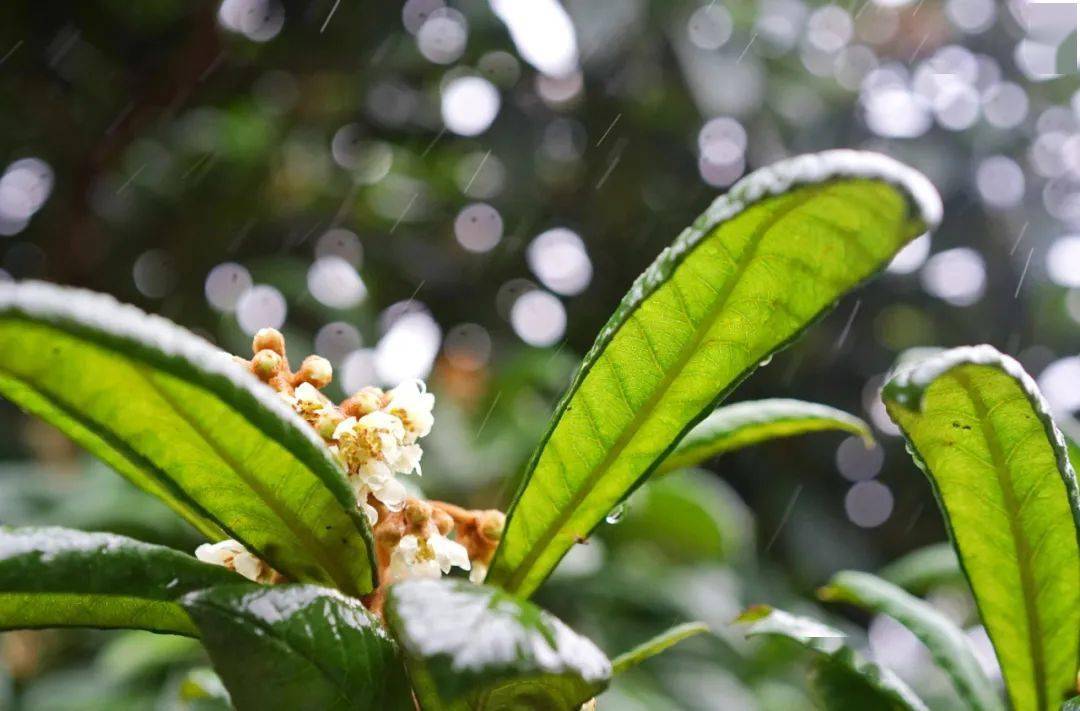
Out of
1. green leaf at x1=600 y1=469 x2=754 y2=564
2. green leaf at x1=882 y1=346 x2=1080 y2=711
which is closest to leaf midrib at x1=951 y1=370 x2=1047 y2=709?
green leaf at x1=882 y1=346 x2=1080 y2=711

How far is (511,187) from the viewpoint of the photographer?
2418mm

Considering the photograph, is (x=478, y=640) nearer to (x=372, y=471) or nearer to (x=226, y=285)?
(x=372, y=471)

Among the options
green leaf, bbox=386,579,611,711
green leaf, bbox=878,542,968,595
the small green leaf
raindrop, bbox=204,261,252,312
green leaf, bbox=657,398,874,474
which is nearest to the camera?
green leaf, bbox=386,579,611,711

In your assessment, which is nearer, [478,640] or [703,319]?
[478,640]

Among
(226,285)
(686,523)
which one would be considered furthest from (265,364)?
(226,285)

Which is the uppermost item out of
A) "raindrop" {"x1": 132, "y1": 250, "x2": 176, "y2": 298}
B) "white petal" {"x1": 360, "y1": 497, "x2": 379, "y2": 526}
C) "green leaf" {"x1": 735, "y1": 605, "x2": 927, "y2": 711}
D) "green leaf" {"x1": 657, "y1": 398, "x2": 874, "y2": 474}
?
"green leaf" {"x1": 657, "y1": 398, "x2": 874, "y2": 474}

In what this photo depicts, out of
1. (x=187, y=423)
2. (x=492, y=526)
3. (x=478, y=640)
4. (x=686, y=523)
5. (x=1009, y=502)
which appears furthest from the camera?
(x=686, y=523)

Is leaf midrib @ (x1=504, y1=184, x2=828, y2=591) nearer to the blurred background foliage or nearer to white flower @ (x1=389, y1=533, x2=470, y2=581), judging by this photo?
white flower @ (x1=389, y1=533, x2=470, y2=581)

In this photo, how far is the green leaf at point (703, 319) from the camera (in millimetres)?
501

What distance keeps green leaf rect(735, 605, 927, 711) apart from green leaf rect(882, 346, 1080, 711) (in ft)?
0.27

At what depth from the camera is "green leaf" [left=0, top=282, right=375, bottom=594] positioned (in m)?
0.46

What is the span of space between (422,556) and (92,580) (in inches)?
8.5

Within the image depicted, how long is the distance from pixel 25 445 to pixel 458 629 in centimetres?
246

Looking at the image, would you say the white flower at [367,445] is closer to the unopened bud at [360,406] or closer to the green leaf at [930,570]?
the unopened bud at [360,406]
